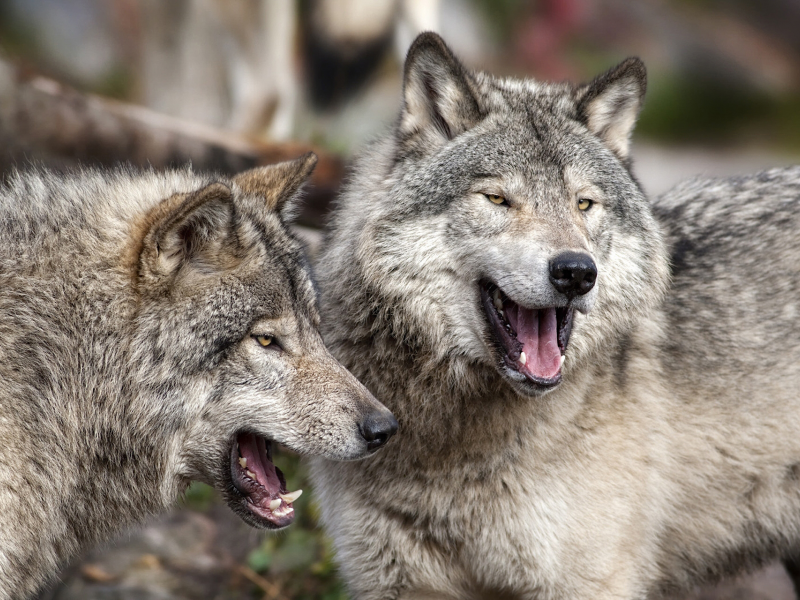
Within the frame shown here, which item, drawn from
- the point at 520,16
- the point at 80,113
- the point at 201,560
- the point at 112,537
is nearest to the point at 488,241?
the point at 112,537

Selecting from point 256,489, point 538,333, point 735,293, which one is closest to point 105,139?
→ point 256,489

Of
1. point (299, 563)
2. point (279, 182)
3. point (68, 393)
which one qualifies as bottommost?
point (299, 563)

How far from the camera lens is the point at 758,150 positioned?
43.8ft

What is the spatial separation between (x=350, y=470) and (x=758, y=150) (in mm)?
11430

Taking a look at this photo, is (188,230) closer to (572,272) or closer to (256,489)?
(256,489)

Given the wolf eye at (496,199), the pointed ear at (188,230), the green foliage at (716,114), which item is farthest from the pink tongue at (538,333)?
the green foliage at (716,114)

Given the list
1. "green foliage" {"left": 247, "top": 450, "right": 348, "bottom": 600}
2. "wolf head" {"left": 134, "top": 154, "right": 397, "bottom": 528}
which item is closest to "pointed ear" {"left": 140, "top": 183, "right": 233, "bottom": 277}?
"wolf head" {"left": 134, "top": 154, "right": 397, "bottom": 528}

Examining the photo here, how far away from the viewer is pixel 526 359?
3.49 m

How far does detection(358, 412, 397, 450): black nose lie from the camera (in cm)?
324

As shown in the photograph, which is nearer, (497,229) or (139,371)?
(139,371)

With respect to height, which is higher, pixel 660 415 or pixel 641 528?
pixel 660 415

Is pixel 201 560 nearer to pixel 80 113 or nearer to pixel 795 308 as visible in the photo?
pixel 80 113

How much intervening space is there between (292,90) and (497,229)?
5.44 metres

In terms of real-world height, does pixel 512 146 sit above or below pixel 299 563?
above
